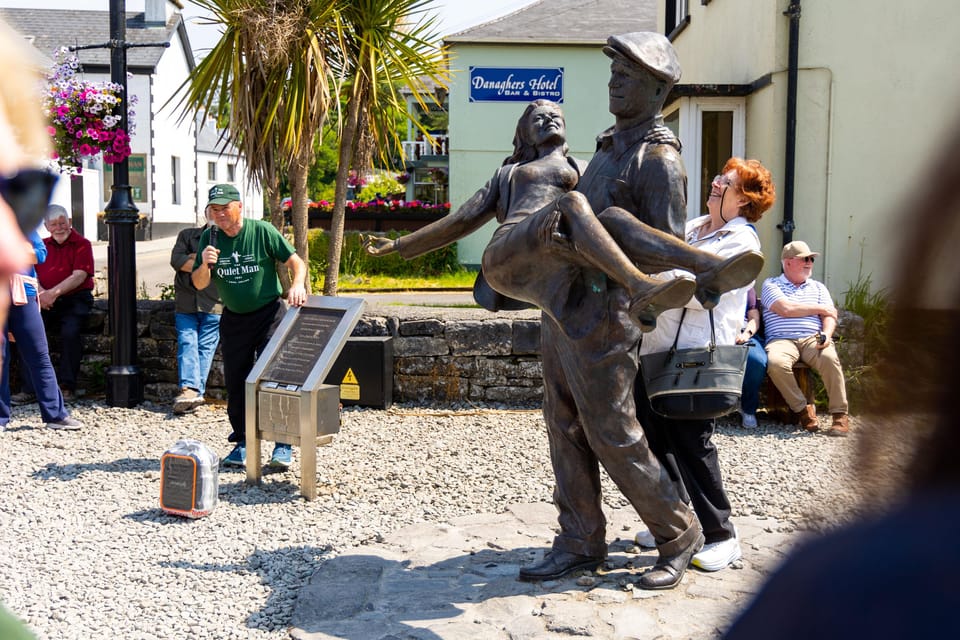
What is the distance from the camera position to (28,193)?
94 centimetres

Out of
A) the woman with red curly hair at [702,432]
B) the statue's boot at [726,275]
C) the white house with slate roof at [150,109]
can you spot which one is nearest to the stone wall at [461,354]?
the woman with red curly hair at [702,432]

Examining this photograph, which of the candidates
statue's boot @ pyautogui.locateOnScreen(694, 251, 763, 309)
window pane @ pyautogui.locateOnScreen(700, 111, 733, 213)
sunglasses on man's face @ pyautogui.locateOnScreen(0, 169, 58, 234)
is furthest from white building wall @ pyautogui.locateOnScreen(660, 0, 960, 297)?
sunglasses on man's face @ pyautogui.locateOnScreen(0, 169, 58, 234)

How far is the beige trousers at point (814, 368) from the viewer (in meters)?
7.75

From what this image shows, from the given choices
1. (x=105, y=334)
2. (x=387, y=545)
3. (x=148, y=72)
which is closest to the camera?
(x=387, y=545)

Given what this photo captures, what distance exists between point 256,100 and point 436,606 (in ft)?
23.5

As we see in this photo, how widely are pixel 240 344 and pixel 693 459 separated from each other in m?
3.35

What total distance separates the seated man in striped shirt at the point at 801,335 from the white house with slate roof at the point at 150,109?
27315 mm

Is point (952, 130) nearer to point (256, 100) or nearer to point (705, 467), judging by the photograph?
point (705, 467)

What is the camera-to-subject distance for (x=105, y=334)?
30.7 feet

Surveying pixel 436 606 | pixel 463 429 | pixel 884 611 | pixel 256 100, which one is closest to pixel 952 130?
pixel 884 611

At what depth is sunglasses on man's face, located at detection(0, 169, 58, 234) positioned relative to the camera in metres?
0.91

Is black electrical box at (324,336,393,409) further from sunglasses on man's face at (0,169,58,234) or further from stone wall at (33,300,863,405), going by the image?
sunglasses on man's face at (0,169,58,234)

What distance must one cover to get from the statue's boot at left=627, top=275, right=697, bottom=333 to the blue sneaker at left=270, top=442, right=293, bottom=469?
3.69m

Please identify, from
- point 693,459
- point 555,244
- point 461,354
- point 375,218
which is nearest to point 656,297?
point 555,244
